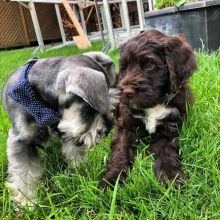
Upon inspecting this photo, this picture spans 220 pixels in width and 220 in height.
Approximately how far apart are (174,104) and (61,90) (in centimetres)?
93

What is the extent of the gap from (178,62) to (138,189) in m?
1.01

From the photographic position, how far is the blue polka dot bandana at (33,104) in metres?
2.23

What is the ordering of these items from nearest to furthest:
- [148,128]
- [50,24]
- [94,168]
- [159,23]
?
[94,168] → [148,128] → [159,23] → [50,24]

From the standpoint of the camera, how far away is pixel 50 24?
17719mm

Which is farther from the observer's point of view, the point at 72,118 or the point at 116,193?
the point at 72,118

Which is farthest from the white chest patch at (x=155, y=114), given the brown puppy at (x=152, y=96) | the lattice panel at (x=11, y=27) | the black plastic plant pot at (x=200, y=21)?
the lattice panel at (x=11, y=27)

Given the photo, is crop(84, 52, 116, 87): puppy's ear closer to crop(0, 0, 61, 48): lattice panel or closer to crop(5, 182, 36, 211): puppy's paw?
crop(5, 182, 36, 211): puppy's paw

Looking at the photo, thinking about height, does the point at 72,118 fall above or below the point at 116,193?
above

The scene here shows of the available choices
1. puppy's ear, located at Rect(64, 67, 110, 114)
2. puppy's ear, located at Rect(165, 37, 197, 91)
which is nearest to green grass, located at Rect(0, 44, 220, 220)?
puppy's ear, located at Rect(165, 37, 197, 91)

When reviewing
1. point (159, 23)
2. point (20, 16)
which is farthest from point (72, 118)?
point (20, 16)

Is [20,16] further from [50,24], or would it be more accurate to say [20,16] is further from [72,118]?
[72,118]

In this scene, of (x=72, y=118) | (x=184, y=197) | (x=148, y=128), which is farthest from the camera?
(x=148, y=128)

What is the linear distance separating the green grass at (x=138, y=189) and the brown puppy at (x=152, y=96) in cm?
9

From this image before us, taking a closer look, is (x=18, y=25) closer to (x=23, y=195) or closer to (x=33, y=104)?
(x=33, y=104)
